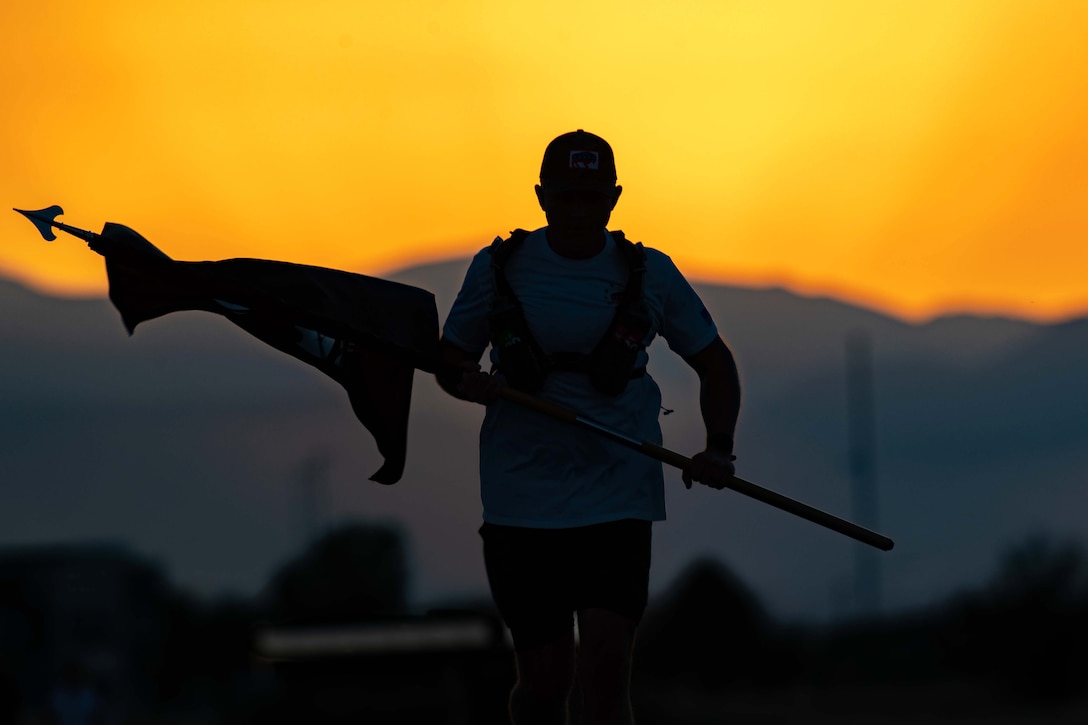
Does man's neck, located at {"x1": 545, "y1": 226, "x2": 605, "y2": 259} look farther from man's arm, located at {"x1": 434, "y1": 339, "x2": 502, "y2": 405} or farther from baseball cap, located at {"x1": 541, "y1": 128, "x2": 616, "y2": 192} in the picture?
man's arm, located at {"x1": 434, "y1": 339, "x2": 502, "y2": 405}

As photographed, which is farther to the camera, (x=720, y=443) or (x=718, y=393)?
(x=718, y=393)

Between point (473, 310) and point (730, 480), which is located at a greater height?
point (473, 310)

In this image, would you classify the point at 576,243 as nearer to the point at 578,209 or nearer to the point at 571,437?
the point at 578,209

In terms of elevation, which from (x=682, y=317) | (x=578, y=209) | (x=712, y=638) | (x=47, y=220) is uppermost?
(x=578, y=209)

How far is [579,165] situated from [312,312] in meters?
1.54

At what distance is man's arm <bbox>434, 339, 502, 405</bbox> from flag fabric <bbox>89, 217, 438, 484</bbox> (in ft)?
1.44

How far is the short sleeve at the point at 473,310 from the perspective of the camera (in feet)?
24.5

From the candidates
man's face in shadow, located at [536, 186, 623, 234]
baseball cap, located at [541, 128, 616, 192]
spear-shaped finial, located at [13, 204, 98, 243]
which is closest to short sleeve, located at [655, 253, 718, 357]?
man's face in shadow, located at [536, 186, 623, 234]

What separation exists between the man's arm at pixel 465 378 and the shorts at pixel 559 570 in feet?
1.70

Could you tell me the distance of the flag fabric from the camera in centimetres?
814

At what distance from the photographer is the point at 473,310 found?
24.8 ft

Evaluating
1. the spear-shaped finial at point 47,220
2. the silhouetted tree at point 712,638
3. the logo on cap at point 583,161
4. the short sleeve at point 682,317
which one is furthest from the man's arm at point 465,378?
the silhouetted tree at point 712,638

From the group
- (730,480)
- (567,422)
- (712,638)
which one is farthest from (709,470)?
(712,638)

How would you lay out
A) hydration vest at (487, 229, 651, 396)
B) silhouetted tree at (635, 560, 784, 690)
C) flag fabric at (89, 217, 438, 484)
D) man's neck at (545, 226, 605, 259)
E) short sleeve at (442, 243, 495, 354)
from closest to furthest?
hydration vest at (487, 229, 651, 396) → man's neck at (545, 226, 605, 259) → short sleeve at (442, 243, 495, 354) → flag fabric at (89, 217, 438, 484) → silhouetted tree at (635, 560, 784, 690)
